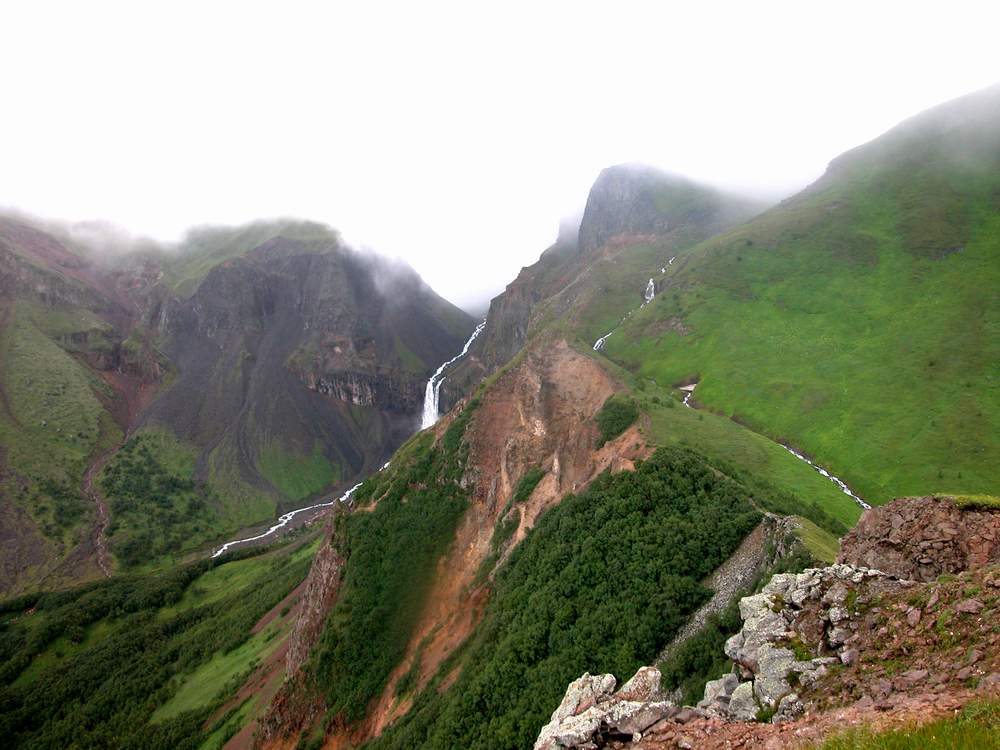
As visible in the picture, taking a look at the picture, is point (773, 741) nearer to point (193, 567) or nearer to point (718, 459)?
point (718, 459)

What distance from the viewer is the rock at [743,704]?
513 inches

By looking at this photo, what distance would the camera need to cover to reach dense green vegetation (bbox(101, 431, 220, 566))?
149500mm

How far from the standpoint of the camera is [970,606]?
11.6m

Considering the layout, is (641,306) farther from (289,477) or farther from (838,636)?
(289,477)

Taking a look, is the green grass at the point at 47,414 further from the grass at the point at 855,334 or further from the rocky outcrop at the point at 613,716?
the rocky outcrop at the point at 613,716

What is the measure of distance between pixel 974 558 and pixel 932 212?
4158 inches

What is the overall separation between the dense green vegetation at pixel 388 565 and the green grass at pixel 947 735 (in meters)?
50.0

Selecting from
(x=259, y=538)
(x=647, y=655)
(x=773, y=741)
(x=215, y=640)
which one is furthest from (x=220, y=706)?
(x=259, y=538)

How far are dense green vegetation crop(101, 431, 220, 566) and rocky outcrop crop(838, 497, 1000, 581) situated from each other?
173 m

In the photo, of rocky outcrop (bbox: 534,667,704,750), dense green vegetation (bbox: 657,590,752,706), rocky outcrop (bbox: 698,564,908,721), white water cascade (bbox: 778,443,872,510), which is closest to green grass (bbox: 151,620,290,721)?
dense green vegetation (bbox: 657,590,752,706)

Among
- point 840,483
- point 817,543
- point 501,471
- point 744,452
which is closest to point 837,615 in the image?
point 817,543

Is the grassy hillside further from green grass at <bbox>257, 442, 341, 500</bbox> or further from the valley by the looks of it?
green grass at <bbox>257, 442, 341, 500</bbox>

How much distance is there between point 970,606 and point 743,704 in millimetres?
5642

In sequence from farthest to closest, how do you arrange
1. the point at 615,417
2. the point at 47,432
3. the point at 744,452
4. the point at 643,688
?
the point at 47,432 < the point at 744,452 < the point at 615,417 < the point at 643,688
